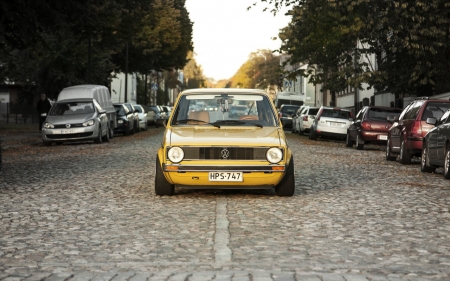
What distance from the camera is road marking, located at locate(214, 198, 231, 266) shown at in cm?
786

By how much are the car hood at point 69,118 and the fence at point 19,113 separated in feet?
89.8

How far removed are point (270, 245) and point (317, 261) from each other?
0.96 m

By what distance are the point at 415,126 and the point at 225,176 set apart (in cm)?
1049

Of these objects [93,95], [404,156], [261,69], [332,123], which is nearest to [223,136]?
[404,156]

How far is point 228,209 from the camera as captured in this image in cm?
1163

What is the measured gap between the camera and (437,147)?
18.7m

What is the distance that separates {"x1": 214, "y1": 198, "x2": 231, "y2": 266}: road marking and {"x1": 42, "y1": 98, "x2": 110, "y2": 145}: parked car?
778 inches

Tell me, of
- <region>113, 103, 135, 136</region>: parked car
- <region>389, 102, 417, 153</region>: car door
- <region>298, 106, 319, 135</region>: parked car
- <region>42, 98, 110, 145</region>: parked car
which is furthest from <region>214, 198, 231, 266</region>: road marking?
<region>298, 106, 319, 135</region>: parked car

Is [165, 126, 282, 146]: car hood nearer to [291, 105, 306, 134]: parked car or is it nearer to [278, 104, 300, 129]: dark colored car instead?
[291, 105, 306, 134]: parked car

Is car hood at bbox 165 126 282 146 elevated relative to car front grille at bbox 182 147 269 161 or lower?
elevated

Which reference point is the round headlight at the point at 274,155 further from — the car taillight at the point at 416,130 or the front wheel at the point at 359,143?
the front wheel at the point at 359,143

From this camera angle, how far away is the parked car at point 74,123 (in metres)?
31.1

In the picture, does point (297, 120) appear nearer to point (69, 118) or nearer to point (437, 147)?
point (69, 118)

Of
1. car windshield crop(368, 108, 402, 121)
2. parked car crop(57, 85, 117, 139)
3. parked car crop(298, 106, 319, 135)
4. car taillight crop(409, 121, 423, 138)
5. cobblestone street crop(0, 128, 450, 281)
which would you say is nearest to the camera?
cobblestone street crop(0, 128, 450, 281)
